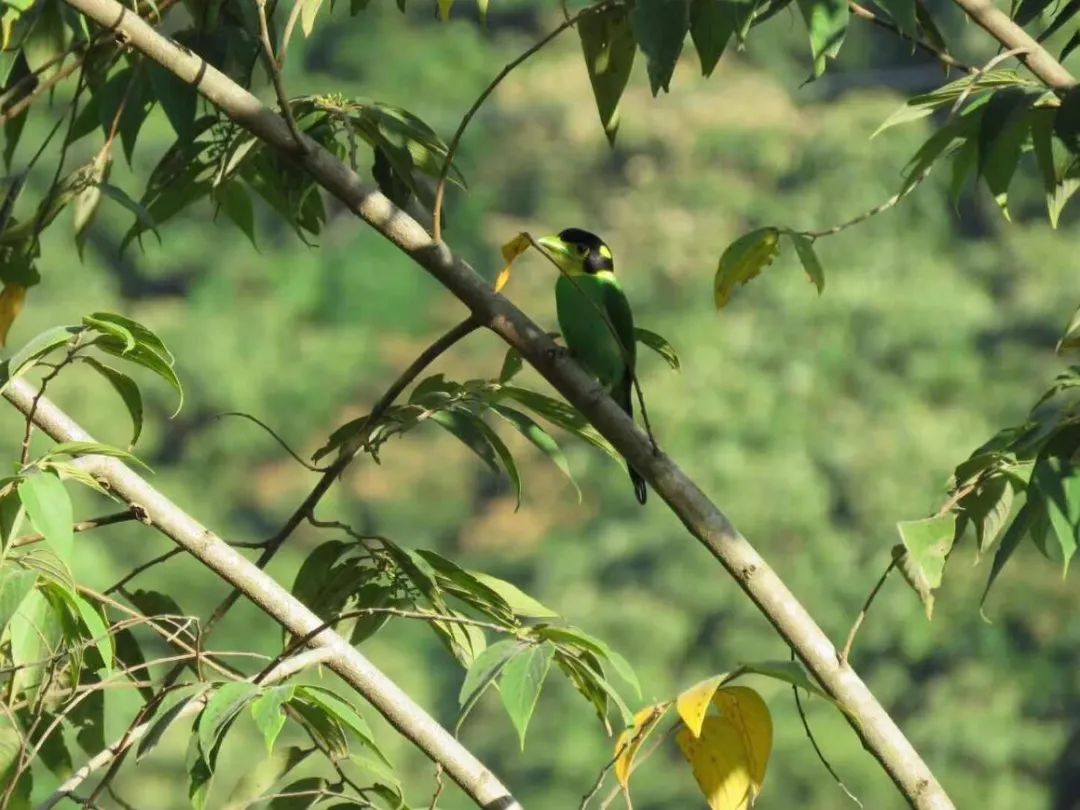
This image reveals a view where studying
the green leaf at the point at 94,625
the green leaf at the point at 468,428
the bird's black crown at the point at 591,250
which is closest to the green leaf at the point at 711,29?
the green leaf at the point at 468,428

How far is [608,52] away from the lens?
4.14ft

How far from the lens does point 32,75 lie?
5.02 ft

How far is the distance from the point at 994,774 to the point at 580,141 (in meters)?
4.12

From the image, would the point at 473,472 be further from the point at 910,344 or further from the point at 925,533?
the point at 925,533

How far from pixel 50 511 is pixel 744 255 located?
2.17 feet

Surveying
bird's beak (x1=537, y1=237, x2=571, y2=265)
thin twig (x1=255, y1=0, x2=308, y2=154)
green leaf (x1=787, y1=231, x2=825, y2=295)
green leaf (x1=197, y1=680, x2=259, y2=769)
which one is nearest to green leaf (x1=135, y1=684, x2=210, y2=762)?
green leaf (x1=197, y1=680, x2=259, y2=769)

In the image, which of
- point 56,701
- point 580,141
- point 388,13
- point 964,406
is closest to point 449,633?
point 56,701

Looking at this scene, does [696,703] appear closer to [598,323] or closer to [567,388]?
[567,388]

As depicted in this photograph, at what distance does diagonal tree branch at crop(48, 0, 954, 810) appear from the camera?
1.08 m

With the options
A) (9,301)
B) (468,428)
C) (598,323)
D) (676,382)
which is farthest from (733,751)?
(676,382)

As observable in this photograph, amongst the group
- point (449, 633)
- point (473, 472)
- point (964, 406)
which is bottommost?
point (449, 633)

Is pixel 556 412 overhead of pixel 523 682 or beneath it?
overhead

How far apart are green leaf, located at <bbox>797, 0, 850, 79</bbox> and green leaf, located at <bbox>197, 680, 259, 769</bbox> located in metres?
0.47

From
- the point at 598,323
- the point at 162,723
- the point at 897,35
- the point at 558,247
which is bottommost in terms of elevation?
the point at 162,723
